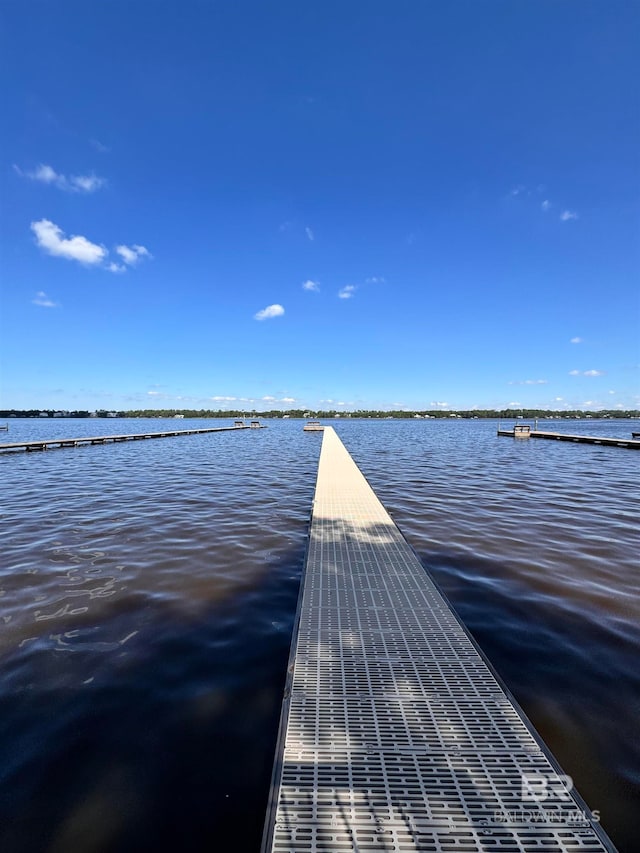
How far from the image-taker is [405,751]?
2.22 meters

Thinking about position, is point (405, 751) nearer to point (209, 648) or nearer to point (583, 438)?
Answer: point (209, 648)

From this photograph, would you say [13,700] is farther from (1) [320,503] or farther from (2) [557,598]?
(1) [320,503]

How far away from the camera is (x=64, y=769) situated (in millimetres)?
2289

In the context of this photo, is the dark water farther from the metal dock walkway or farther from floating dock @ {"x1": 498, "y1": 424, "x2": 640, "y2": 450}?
floating dock @ {"x1": 498, "y1": 424, "x2": 640, "y2": 450}

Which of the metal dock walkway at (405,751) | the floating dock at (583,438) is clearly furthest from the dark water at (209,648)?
the floating dock at (583,438)

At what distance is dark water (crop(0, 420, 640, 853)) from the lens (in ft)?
6.95

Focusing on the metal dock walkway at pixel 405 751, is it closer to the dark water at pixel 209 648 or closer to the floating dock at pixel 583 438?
the dark water at pixel 209 648

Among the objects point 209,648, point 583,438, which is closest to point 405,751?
point 209,648

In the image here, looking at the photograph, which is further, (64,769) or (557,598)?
(557,598)

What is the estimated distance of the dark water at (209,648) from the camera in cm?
212

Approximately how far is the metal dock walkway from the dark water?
0.90 feet

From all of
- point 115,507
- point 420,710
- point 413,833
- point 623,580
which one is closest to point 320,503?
point 115,507

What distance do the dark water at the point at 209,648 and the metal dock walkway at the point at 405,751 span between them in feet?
0.90

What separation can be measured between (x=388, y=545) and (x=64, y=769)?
14.7 ft
